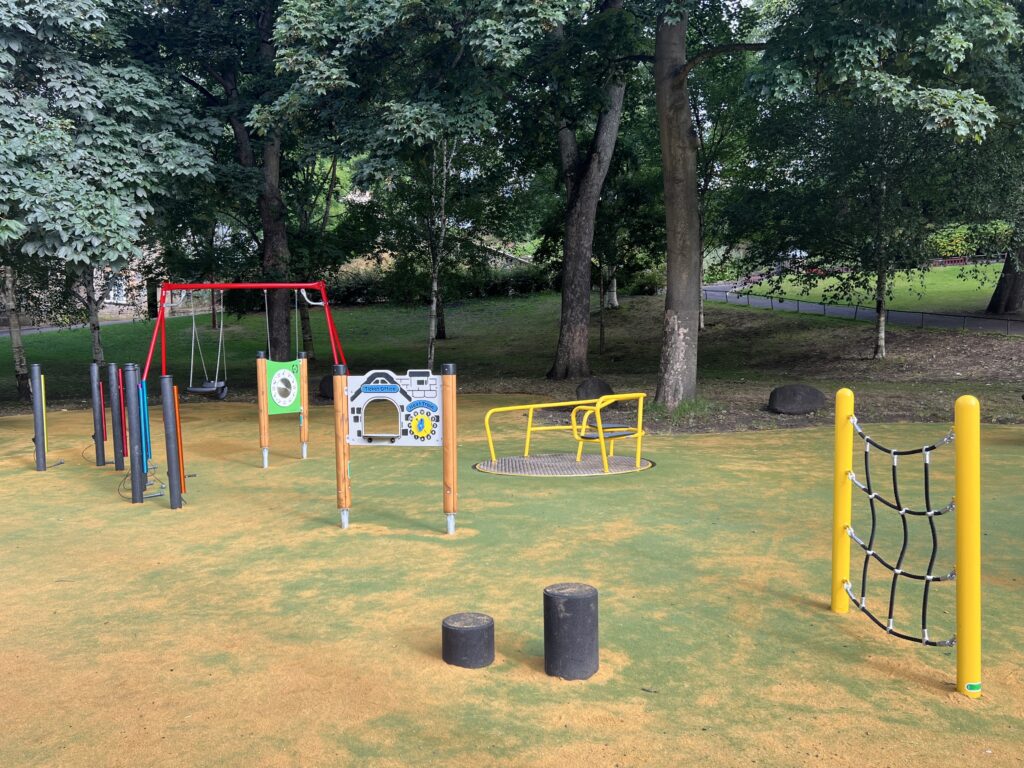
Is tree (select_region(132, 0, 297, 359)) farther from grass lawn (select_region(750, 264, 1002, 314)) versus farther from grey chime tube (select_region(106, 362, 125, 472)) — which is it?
grass lawn (select_region(750, 264, 1002, 314))

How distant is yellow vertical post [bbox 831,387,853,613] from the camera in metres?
5.12

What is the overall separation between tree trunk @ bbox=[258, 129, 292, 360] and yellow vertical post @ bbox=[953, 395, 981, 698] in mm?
16920

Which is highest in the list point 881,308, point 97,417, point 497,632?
point 881,308

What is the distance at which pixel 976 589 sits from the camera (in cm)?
411

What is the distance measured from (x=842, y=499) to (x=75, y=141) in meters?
12.1

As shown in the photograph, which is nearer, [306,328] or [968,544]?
[968,544]

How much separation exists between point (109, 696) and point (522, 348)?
1022 inches

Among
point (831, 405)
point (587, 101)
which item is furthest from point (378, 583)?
point (587, 101)

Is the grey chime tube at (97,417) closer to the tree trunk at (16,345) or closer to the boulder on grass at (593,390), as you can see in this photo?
the boulder on grass at (593,390)

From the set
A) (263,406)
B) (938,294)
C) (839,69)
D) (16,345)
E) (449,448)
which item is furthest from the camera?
(938,294)

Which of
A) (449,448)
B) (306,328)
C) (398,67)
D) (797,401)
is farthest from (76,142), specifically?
(306,328)

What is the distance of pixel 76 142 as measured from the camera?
43.2 ft

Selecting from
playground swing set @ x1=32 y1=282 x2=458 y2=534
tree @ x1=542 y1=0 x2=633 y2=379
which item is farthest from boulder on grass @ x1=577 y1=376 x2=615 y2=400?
playground swing set @ x1=32 y1=282 x2=458 y2=534

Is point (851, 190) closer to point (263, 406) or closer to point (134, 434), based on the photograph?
point (263, 406)
